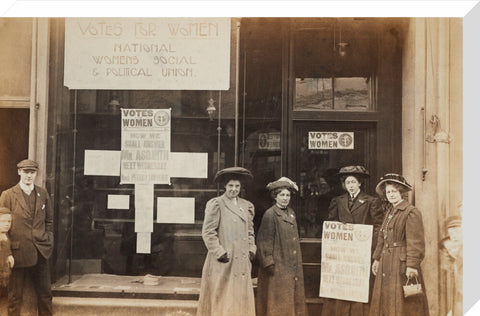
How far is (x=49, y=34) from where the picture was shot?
5.46 meters

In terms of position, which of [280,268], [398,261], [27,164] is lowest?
[280,268]

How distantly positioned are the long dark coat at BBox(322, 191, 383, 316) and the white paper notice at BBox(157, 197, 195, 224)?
5.07 ft

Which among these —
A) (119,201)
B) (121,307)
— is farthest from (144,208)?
(121,307)

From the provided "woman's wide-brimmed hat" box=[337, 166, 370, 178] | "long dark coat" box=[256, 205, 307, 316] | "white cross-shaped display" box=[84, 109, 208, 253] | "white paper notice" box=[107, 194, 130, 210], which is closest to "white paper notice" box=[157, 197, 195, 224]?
"white cross-shaped display" box=[84, 109, 208, 253]

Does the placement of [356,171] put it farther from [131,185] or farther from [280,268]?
[131,185]

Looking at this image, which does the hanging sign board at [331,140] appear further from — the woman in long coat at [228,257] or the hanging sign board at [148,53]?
the hanging sign board at [148,53]

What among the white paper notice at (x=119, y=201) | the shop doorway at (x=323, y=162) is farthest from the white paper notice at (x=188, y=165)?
the shop doorway at (x=323, y=162)

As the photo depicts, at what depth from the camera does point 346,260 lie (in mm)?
5387

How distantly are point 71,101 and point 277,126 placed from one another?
235cm

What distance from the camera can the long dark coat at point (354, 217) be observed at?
5363mm

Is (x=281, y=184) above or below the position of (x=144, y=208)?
above


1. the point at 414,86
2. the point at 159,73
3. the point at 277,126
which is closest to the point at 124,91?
the point at 159,73

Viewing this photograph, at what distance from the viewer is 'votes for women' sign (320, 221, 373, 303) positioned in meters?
5.36

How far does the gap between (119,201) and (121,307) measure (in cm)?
118
